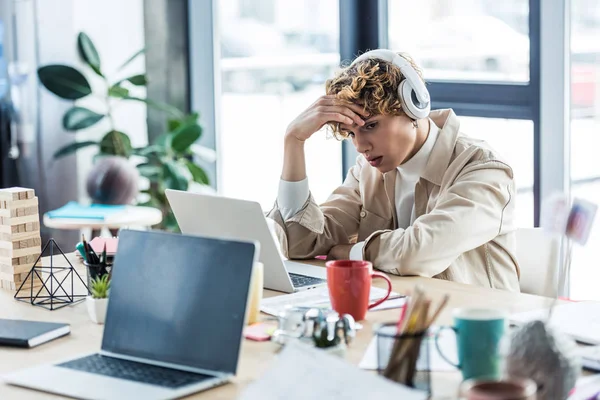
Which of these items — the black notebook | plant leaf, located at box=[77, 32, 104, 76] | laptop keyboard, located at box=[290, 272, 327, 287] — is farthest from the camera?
plant leaf, located at box=[77, 32, 104, 76]

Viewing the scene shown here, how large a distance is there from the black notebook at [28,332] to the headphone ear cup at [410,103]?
1.02 m

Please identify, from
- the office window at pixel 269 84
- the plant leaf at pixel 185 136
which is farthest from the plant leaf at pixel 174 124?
the office window at pixel 269 84

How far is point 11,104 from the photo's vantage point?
4359 millimetres

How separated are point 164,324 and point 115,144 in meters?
3.03

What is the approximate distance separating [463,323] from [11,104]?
3.51m

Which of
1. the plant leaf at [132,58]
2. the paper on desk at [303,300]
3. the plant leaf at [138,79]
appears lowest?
the paper on desk at [303,300]

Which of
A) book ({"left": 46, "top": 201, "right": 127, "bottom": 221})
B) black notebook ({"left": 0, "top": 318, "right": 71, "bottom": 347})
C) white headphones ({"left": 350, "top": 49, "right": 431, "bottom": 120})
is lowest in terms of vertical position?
book ({"left": 46, "top": 201, "right": 127, "bottom": 221})

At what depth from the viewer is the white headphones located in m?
2.27

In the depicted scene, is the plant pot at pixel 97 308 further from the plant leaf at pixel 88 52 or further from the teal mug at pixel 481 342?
the plant leaf at pixel 88 52

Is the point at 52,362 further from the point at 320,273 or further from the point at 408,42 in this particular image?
the point at 408,42

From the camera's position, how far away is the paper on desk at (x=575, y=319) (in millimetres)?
1549

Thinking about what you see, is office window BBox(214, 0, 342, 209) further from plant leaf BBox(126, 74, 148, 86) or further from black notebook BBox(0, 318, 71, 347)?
black notebook BBox(0, 318, 71, 347)

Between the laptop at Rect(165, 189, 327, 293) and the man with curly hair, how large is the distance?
0.89 ft

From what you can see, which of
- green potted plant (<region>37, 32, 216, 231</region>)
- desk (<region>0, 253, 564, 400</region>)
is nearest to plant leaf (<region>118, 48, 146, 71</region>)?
green potted plant (<region>37, 32, 216, 231</region>)
